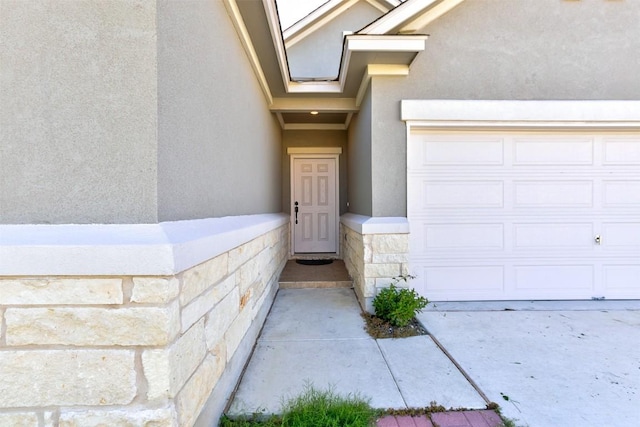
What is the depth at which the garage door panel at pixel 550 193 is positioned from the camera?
13.4 feet

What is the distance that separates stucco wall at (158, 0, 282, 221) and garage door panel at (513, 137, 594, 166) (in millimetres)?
3560

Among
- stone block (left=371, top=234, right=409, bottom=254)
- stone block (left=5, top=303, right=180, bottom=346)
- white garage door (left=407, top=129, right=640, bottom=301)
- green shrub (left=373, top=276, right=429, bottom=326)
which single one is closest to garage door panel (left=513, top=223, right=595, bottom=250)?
white garage door (left=407, top=129, right=640, bottom=301)

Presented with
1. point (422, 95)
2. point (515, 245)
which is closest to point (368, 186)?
point (422, 95)

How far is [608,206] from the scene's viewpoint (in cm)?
409

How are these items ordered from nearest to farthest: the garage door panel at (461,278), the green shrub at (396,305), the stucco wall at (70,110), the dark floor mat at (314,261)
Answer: the stucco wall at (70,110) < the green shrub at (396,305) < the garage door panel at (461,278) < the dark floor mat at (314,261)

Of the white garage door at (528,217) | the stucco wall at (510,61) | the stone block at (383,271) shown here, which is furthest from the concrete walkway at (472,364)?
the stucco wall at (510,61)

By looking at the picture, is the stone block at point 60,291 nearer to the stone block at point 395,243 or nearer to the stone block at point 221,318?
the stone block at point 221,318

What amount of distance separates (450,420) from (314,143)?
5.62m

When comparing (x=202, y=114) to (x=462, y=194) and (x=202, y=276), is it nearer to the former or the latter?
(x=202, y=276)

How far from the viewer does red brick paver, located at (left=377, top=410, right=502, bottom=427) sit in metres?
1.90

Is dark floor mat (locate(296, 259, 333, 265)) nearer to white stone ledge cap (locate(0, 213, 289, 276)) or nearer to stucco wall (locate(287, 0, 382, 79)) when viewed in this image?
stucco wall (locate(287, 0, 382, 79))

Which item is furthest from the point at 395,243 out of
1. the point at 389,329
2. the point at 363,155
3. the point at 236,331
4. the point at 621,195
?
the point at 621,195

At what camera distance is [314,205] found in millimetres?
6789

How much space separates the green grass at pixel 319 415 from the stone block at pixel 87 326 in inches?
38.4
